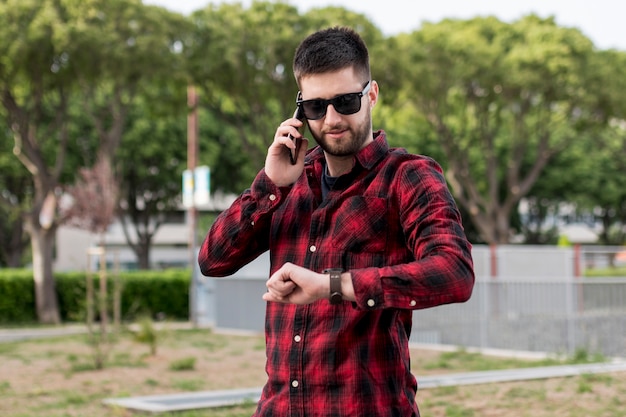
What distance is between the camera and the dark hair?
2.49 m

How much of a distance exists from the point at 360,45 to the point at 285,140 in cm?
29

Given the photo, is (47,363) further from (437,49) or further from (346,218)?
(437,49)

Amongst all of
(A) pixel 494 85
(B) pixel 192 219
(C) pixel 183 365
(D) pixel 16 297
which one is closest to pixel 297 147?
(C) pixel 183 365

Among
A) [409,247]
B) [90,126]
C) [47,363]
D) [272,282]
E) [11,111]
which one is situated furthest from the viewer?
[90,126]

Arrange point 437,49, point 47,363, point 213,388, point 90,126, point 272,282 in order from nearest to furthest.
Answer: point 272,282 < point 213,388 < point 47,363 < point 437,49 < point 90,126

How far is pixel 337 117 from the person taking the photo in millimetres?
2492

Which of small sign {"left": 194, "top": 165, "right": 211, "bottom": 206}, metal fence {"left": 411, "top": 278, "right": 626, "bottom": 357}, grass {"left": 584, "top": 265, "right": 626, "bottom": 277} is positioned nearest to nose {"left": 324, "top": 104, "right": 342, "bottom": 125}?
metal fence {"left": 411, "top": 278, "right": 626, "bottom": 357}

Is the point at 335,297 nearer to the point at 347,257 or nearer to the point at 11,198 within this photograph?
the point at 347,257

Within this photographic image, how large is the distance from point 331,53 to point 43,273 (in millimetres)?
23851

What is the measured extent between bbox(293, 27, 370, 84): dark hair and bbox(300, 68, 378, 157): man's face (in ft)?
0.06

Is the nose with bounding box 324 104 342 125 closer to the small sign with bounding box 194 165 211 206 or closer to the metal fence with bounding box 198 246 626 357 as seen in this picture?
the metal fence with bounding box 198 246 626 357

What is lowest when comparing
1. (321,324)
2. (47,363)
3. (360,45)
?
(47,363)

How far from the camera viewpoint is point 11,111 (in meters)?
24.4

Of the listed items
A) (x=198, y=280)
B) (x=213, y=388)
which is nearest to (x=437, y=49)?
(x=198, y=280)
